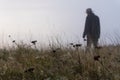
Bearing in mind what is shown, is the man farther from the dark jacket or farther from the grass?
the grass

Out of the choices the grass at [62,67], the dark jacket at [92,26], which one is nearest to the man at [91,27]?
the dark jacket at [92,26]

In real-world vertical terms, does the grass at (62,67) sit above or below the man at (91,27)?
below

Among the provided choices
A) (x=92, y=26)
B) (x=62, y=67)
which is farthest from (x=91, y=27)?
(x=62, y=67)

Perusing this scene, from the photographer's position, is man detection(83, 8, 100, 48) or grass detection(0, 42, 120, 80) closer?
grass detection(0, 42, 120, 80)

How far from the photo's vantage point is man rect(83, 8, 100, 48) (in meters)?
14.2

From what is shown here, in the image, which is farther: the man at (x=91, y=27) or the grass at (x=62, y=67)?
the man at (x=91, y=27)

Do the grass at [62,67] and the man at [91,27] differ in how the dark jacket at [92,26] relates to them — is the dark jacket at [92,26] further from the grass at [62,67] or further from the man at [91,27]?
the grass at [62,67]

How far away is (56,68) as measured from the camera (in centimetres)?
730

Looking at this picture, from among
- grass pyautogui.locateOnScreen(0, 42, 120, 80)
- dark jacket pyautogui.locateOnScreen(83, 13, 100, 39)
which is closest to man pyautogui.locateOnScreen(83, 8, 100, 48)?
dark jacket pyautogui.locateOnScreen(83, 13, 100, 39)

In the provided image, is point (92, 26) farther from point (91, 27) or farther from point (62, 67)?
point (62, 67)

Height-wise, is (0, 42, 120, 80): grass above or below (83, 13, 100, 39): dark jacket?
below

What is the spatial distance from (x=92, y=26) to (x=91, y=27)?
0.07 meters

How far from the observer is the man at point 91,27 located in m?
14.2

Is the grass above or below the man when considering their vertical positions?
below
